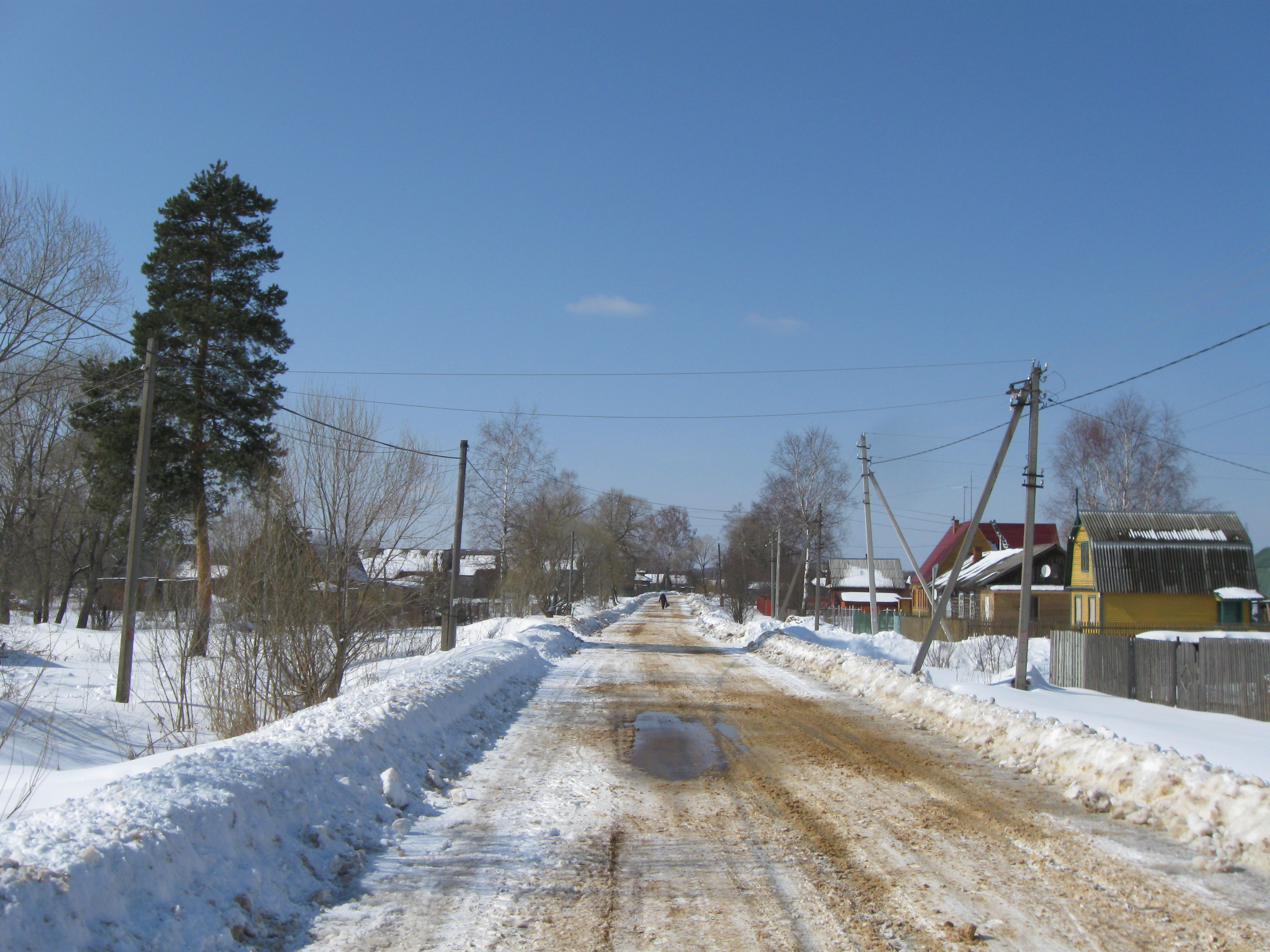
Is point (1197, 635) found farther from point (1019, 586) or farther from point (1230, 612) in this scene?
point (1019, 586)

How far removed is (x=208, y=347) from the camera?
2550 centimetres

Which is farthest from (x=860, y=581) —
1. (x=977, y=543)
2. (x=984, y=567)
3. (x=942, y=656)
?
(x=942, y=656)

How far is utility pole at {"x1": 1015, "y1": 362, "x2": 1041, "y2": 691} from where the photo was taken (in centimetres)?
1789

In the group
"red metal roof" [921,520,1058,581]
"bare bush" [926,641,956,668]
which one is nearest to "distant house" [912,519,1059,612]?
"red metal roof" [921,520,1058,581]

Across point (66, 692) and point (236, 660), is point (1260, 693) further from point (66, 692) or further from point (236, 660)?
point (66, 692)

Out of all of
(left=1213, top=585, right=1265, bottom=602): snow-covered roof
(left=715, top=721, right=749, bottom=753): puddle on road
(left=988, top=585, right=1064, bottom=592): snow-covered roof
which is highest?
(left=1213, top=585, right=1265, bottom=602): snow-covered roof

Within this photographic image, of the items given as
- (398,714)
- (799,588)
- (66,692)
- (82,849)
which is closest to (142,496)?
(66,692)

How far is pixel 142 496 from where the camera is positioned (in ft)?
55.7

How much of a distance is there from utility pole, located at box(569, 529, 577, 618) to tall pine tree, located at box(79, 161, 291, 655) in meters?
24.6

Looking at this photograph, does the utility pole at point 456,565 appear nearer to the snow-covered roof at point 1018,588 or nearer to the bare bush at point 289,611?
the bare bush at point 289,611

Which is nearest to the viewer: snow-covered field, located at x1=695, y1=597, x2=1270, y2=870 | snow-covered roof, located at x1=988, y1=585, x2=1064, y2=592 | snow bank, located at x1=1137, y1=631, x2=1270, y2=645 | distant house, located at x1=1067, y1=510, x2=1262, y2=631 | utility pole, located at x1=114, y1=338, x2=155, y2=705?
snow-covered field, located at x1=695, y1=597, x2=1270, y2=870

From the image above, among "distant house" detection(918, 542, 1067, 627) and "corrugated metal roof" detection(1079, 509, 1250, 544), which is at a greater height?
"corrugated metal roof" detection(1079, 509, 1250, 544)

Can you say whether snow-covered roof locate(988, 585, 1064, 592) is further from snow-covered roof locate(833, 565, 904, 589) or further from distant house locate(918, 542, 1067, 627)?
snow-covered roof locate(833, 565, 904, 589)

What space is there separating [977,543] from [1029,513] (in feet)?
145
